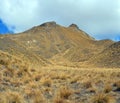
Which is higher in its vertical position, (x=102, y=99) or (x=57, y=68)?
(x=57, y=68)

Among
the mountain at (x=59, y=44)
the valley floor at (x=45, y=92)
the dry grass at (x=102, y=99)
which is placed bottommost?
the dry grass at (x=102, y=99)

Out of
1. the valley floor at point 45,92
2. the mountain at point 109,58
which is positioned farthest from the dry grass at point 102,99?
the mountain at point 109,58

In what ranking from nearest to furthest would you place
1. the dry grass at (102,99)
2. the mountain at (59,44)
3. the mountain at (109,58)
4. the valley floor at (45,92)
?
1. the dry grass at (102,99)
2. the valley floor at (45,92)
3. the mountain at (109,58)
4. the mountain at (59,44)

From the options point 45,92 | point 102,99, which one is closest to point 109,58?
point 45,92

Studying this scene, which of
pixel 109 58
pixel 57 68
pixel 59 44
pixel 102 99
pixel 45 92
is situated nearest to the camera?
pixel 102 99

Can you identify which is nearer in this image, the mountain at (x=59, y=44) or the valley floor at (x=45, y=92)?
the valley floor at (x=45, y=92)

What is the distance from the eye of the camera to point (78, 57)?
127562 mm

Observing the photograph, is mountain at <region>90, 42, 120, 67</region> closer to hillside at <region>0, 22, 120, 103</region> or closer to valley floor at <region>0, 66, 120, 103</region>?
hillside at <region>0, 22, 120, 103</region>

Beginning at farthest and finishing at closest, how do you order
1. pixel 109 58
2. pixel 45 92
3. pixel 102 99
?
pixel 109 58 < pixel 45 92 < pixel 102 99

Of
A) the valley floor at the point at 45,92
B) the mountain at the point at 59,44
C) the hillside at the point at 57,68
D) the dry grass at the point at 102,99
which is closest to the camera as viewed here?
the dry grass at the point at 102,99

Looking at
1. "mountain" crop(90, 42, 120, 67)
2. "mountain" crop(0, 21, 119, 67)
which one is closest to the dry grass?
"mountain" crop(90, 42, 120, 67)

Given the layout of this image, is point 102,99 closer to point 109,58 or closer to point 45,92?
point 45,92

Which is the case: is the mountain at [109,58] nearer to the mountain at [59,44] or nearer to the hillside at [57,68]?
the hillside at [57,68]

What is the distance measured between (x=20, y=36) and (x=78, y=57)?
89.6 feet
